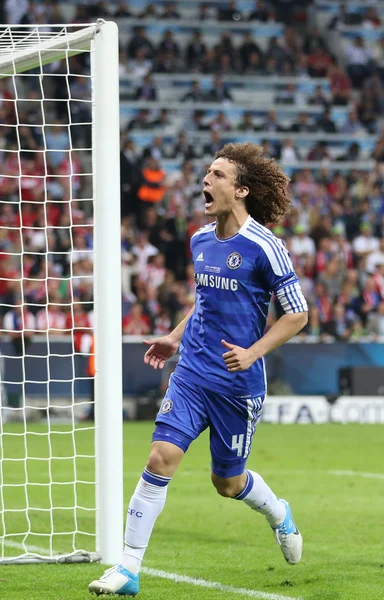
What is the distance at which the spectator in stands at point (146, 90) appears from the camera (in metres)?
25.4

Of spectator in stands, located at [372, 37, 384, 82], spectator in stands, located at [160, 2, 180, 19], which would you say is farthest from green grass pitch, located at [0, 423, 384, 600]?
spectator in stands, located at [372, 37, 384, 82]

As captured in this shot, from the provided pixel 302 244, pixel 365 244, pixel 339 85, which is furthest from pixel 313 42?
pixel 302 244

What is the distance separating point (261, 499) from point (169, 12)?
22.8m

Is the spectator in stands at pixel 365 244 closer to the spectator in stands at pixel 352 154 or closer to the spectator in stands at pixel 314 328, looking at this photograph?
the spectator in stands at pixel 314 328

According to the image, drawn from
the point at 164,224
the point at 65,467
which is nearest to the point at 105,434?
the point at 65,467

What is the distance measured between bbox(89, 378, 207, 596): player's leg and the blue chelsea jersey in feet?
0.95

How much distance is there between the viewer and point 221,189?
6.04m

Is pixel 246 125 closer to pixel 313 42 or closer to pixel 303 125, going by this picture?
pixel 303 125

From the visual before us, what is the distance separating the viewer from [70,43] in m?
7.06

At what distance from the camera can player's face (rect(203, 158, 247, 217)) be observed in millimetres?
6004

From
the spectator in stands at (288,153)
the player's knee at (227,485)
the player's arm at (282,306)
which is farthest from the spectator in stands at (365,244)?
the player's arm at (282,306)

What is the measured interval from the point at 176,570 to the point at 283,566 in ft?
2.20

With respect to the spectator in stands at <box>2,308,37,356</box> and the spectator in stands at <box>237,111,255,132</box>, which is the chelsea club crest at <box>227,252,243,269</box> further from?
the spectator in stands at <box>237,111,255,132</box>

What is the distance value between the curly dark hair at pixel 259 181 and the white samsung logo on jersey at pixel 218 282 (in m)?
0.51
